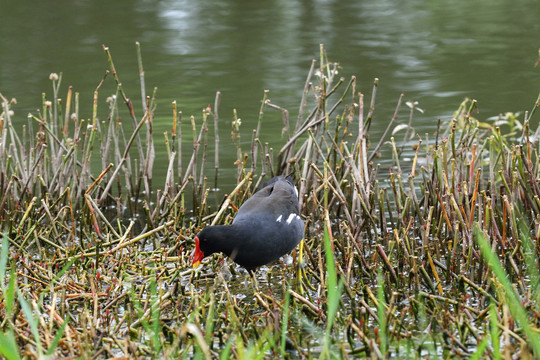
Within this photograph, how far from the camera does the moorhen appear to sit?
4074 mm

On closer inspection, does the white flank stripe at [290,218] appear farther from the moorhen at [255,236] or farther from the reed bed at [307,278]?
the reed bed at [307,278]

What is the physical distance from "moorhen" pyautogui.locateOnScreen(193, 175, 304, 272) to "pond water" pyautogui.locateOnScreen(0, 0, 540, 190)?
2878 millimetres

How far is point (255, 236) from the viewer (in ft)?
13.5

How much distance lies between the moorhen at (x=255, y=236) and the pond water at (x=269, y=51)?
9.44 feet

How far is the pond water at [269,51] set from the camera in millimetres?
9148

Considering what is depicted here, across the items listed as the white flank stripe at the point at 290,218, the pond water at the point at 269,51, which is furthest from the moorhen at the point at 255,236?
the pond water at the point at 269,51

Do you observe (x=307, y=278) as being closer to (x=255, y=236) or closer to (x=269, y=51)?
(x=255, y=236)

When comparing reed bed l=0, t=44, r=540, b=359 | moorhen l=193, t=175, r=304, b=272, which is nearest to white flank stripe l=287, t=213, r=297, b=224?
moorhen l=193, t=175, r=304, b=272

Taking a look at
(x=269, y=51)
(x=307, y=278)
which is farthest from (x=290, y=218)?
(x=269, y=51)

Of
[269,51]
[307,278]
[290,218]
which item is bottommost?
[269,51]

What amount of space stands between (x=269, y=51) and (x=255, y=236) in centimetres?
811

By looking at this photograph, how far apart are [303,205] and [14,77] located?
6.42 m

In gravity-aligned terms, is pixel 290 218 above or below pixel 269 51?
above

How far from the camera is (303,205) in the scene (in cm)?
548
